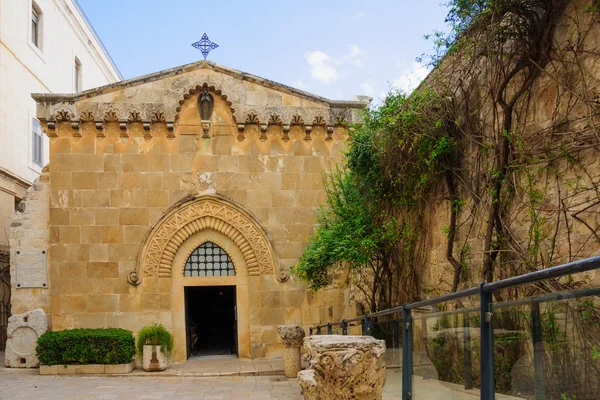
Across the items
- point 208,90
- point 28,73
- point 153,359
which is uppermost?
point 28,73

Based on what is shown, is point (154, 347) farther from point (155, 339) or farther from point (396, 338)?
point (396, 338)

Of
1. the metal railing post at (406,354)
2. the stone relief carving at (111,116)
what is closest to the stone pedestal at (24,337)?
the stone relief carving at (111,116)

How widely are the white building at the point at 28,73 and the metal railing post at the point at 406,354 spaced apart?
528 inches

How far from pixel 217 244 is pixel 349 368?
8430 mm

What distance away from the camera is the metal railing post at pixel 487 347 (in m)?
2.69

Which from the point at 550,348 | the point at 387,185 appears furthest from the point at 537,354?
the point at 387,185

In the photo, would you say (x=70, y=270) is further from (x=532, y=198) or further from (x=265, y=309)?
(x=532, y=198)

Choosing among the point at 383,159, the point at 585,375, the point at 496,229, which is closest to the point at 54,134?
the point at 383,159

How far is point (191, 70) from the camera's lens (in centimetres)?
1247

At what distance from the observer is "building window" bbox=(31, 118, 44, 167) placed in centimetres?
1702

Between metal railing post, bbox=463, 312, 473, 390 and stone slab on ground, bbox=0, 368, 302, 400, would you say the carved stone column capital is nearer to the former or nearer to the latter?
stone slab on ground, bbox=0, 368, 302, 400

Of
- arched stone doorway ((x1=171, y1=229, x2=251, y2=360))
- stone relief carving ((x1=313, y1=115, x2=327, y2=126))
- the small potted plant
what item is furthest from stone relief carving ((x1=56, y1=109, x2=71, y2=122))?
stone relief carving ((x1=313, y1=115, x2=327, y2=126))

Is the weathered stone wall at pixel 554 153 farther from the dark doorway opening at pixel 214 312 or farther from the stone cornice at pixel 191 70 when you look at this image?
the dark doorway opening at pixel 214 312

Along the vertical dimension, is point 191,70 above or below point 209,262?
above
